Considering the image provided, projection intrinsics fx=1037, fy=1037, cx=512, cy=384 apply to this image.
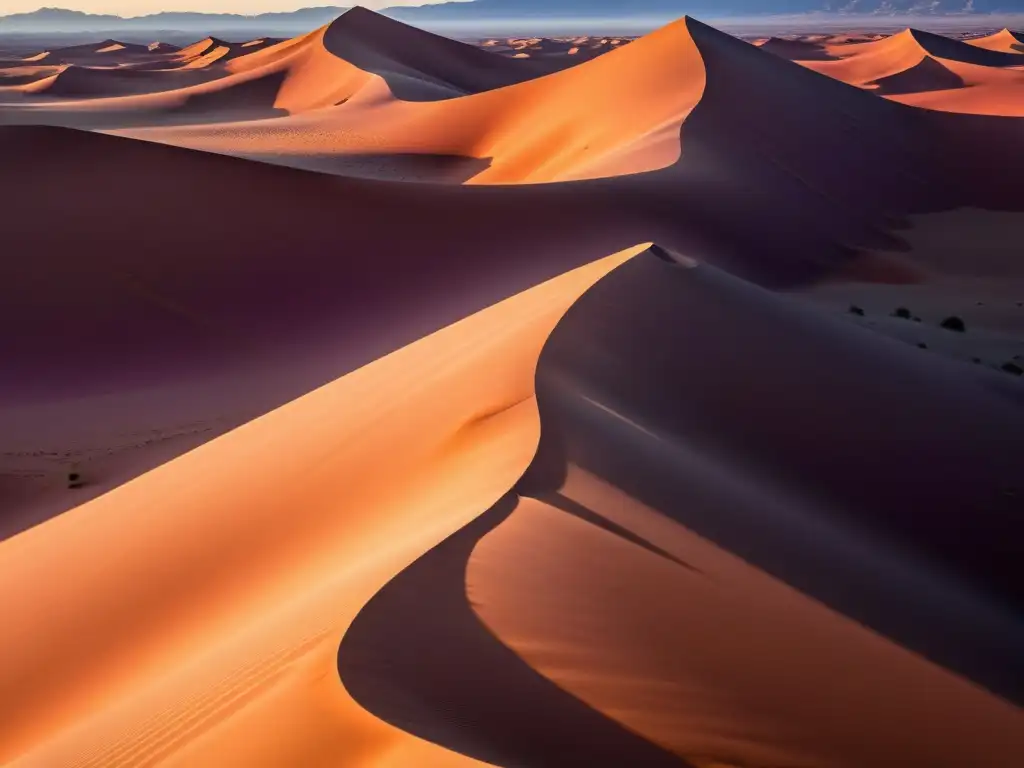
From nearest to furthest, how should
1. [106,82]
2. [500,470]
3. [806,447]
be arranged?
[500,470]
[806,447]
[106,82]

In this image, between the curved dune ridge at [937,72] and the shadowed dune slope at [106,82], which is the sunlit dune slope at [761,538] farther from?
the shadowed dune slope at [106,82]

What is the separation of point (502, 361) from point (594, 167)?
39.8 ft

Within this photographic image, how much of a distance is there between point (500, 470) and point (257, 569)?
1.28 meters

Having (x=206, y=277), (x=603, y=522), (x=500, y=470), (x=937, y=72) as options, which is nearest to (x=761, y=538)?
(x=603, y=522)

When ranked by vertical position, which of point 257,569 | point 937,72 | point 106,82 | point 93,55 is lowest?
point 93,55

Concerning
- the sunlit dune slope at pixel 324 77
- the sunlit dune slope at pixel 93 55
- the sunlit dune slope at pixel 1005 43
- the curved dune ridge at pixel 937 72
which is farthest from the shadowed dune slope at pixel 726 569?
the sunlit dune slope at pixel 93 55

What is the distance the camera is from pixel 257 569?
495 centimetres

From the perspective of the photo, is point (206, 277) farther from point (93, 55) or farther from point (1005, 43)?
point (93, 55)

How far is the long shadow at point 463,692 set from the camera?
2.88m

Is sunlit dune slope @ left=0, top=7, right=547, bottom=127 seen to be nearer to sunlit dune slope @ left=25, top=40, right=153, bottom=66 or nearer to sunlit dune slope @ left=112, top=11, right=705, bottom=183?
sunlit dune slope @ left=112, top=11, right=705, bottom=183

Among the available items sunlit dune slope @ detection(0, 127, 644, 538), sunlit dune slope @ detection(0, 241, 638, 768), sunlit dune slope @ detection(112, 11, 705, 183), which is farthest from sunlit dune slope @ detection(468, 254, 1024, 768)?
sunlit dune slope @ detection(112, 11, 705, 183)

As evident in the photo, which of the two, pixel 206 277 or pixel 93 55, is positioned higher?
pixel 206 277

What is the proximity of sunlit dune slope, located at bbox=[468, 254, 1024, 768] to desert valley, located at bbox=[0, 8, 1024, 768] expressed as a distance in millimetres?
21

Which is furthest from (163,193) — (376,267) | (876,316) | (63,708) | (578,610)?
(578,610)
